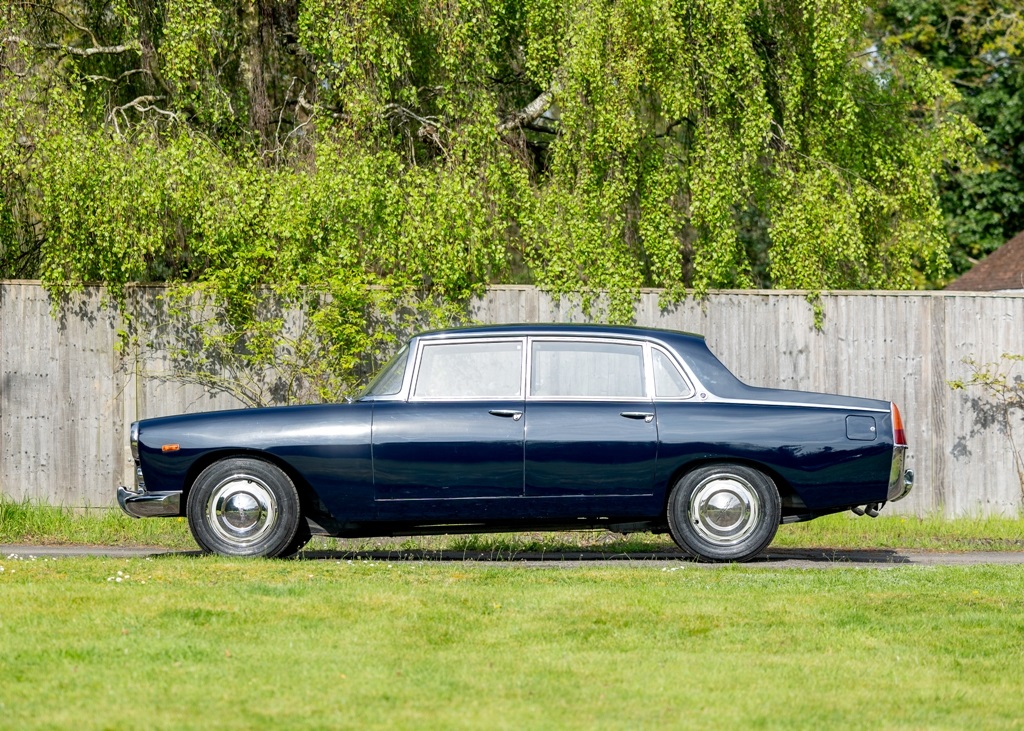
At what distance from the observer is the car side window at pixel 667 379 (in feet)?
32.5

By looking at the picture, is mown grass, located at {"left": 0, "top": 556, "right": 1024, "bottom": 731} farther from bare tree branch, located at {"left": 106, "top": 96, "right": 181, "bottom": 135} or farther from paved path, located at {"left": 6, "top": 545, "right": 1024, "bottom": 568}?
bare tree branch, located at {"left": 106, "top": 96, "right": 181, "bottom": 135}

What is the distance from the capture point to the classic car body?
31.9ft

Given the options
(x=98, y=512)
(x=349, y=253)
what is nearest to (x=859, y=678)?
(x=349, y=253)

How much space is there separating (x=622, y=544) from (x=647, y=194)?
3.86m

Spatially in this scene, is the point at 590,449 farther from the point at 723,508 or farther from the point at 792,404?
the point at 792,404

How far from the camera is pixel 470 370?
999cm

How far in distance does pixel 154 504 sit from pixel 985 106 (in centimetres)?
2693

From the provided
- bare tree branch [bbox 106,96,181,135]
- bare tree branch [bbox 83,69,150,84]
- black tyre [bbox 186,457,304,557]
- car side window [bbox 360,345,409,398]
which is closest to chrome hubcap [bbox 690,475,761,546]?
car side window [bbox 360,345,409,398]

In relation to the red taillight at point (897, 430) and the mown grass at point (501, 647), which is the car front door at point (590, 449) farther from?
the red taillight at point (897, 430)

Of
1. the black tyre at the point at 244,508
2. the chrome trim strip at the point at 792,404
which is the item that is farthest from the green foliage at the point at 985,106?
the black tyre at the point at 244,508

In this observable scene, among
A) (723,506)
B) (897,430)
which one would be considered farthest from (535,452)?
(897,430)

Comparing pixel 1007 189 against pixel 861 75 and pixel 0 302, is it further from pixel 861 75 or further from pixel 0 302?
pixel 0 302

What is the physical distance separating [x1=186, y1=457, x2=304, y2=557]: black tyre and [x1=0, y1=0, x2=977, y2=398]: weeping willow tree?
3361mm

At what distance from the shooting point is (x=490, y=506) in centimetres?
977
